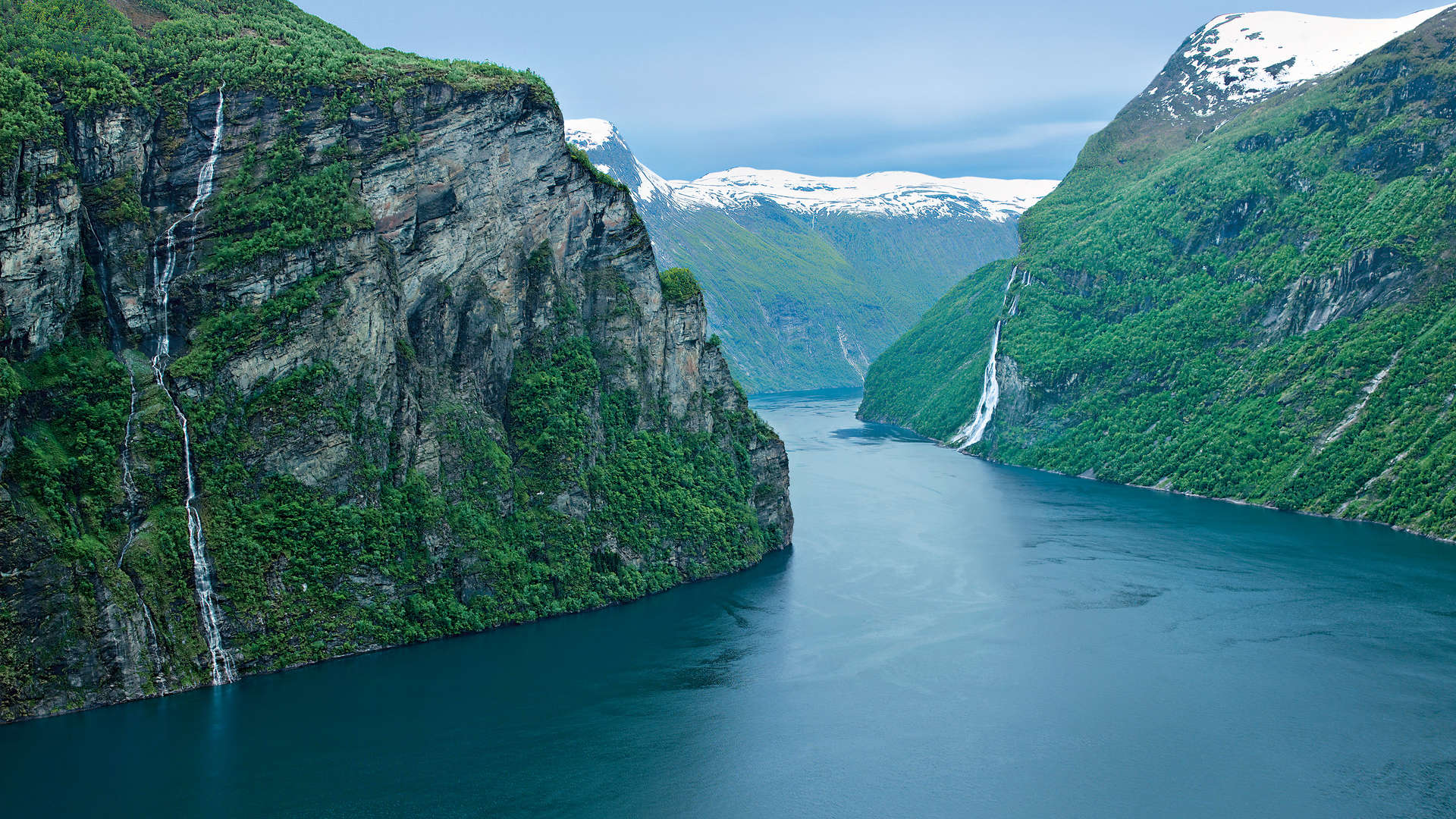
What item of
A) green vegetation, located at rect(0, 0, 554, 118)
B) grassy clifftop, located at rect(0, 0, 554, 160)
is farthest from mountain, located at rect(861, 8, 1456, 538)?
green vegetation, located at rect(0, 0, 554, 118)

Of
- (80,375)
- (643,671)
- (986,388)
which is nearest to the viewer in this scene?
(80,375)

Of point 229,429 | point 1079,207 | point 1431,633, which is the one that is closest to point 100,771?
point 229,429

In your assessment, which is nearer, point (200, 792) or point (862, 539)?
point (200, 792)

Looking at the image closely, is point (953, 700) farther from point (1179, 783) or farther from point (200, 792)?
point (200, 792)

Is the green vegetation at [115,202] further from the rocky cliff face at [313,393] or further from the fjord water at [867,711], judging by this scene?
the fjord water at [867,711]

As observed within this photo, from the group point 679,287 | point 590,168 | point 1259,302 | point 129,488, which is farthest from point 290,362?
point 1259,302

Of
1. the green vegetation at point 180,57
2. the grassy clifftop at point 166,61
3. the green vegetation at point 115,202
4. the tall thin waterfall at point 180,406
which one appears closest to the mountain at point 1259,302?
the grassy clifftop at point 166,61
